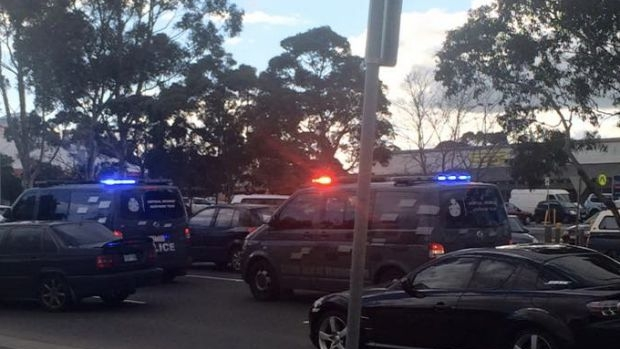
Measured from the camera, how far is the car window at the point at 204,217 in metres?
19.8

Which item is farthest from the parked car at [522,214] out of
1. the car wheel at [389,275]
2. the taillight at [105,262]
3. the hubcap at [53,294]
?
the hubcap at [53,294]

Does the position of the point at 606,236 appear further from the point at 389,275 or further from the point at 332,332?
the point at 332,332

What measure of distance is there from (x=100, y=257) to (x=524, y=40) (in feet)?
29.6

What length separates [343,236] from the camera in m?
13.1

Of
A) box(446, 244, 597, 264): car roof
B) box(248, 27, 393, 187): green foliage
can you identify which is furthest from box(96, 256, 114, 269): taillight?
box(248, 27, 393, 187): green foliage

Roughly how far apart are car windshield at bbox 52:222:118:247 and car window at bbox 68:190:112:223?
1403 mm

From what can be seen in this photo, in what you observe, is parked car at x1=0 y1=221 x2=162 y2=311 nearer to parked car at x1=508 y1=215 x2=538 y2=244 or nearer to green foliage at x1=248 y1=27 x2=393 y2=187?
parked car at x1=508 y1=215 x2=538 y2=244

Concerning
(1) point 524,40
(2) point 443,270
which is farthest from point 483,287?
(1) point 524,40

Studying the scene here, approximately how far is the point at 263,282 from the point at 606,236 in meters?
8.66

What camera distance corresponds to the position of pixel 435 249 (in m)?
11.8

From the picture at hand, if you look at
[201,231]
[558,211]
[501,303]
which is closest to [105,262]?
[201,231]

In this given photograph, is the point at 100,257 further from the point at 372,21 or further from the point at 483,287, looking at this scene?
the point at 372,21

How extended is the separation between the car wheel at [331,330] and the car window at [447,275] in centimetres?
107

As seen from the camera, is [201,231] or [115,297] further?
[201,231]
